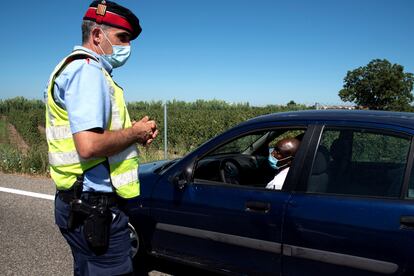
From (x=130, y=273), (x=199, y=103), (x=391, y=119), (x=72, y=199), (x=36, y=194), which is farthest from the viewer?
(x=199, y=103)

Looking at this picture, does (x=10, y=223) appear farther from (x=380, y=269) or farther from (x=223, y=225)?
(x=380, y=269)

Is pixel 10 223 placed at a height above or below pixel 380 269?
below

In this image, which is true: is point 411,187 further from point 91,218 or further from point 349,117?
point 91,218

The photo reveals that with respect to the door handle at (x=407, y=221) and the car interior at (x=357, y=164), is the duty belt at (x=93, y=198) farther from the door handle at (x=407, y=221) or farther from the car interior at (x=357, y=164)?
the door handle at (x=407, y=221)

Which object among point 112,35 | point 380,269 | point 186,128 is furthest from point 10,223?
point 186,128

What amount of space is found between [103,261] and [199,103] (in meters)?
25.7

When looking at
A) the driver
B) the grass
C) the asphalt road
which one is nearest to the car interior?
the driver

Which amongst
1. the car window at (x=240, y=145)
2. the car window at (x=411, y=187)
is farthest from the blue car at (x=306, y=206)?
the car window at (x=240, y=145)

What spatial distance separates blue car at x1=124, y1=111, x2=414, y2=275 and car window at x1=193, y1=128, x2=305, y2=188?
24mm

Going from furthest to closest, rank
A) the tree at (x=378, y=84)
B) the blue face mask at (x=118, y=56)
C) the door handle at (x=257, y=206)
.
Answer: the tree at (x=378, y=84), the door handle at (x=257, y=206), the blue face mask at (x=118, y=56)

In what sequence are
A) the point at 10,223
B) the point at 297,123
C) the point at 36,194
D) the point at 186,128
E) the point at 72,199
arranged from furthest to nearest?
the point at 186,128 < the point at 36,194 < the point at 10,223 < the point at 297,123 < the point at 72,199

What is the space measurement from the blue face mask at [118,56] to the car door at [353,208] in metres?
1.47

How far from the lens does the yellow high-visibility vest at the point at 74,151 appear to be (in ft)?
6.35

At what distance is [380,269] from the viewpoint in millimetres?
2432
